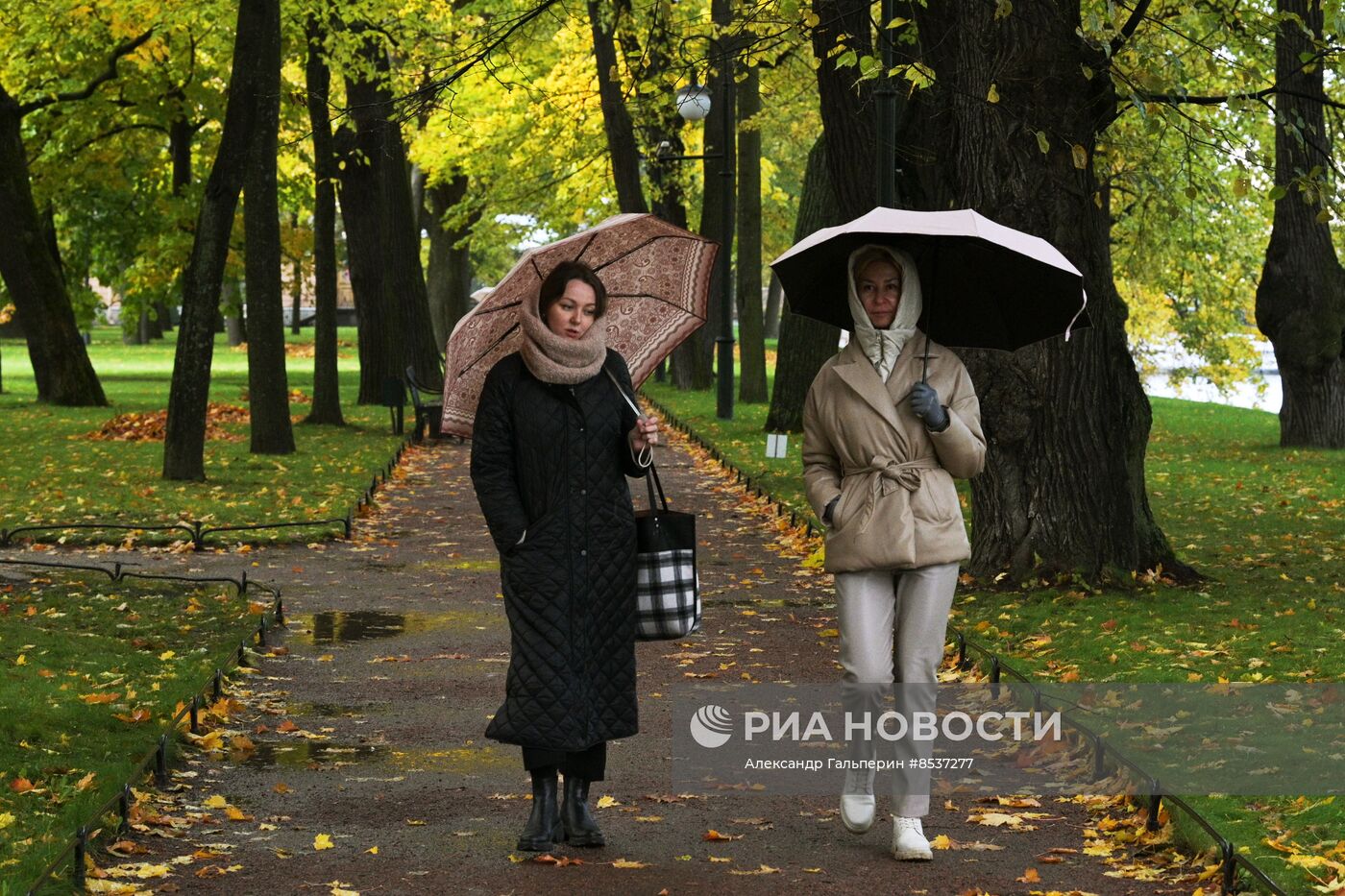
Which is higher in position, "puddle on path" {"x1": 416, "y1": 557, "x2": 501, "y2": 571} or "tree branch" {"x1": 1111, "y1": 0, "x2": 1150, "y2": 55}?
"tree branch" {"x1": 1111, "y1": 0, "x2": 1150, "y2": 55}

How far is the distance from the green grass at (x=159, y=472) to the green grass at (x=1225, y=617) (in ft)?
15.3

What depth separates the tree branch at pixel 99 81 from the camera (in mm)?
32344

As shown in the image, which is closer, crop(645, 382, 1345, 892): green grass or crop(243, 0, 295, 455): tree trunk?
crop(645, 382, 1345, 892): green grass

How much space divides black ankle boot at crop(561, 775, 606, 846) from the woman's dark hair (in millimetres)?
→ 1579

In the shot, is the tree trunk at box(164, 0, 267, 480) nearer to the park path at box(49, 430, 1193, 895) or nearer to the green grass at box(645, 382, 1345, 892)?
the green grass at box(645, 382, 1345, 892)

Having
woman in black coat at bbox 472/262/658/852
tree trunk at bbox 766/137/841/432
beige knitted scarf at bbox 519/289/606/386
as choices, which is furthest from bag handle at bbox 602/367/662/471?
tree trunk at bbox 766/137/841/432

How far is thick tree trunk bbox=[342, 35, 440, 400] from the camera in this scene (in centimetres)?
2925

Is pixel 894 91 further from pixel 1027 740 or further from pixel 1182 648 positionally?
pixel 1027 740

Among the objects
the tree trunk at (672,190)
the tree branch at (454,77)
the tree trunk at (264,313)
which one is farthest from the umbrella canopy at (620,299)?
the tree trunk at (672,190)

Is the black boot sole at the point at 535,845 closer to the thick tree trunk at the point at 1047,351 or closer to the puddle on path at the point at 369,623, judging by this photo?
the puddle on path at the point at 369,623

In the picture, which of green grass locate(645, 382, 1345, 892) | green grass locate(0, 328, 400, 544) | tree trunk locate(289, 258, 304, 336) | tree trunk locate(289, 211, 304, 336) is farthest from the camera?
tree trunk locate(289, 258, 304, 336)

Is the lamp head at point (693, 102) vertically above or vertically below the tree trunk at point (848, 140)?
above

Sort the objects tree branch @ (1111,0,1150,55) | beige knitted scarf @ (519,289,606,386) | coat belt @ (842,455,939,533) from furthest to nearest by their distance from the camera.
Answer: tree branch @ (1111,0,1150,55) → beige knitted scarf @ (519,289,606,386) → coat belt @ (842,455,939,533)

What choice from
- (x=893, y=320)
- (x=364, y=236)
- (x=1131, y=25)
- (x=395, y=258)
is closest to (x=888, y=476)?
(x=893, y=320)
